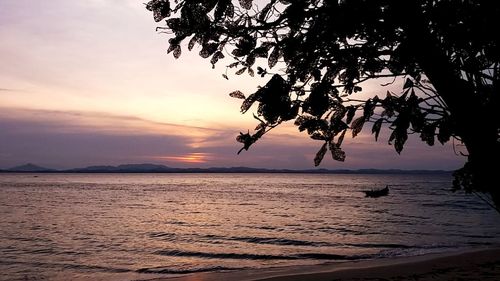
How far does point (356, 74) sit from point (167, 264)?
18675 millimetres

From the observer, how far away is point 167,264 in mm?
19750

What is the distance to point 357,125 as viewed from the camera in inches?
104

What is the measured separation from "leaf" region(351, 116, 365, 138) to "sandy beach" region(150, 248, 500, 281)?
42.3ft

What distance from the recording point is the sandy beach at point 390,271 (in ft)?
48.2

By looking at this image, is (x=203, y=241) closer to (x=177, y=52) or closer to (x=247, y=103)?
(x=177, y=52)

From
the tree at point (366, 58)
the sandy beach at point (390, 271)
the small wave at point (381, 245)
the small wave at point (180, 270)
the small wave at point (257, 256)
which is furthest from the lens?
the small wave at point (381, 245)

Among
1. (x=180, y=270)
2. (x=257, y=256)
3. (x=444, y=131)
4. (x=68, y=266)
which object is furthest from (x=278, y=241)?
(x=444, y=131)

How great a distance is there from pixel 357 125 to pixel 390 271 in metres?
14.9

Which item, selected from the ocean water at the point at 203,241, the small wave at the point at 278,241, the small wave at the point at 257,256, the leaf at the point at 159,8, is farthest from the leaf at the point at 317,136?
the small wave at the point at 278,241

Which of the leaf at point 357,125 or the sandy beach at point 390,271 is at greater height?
the leaf at point 357,125

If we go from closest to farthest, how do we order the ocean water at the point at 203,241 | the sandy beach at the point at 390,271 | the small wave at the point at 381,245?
the sandy beach at the point at 390,271 < the ocean water at the point at 203,241 < the small wave at the point at 381,245

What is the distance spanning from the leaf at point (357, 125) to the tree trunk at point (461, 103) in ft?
1.56

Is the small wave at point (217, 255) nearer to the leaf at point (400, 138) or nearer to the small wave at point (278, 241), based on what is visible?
the small wave at point (278, 241)

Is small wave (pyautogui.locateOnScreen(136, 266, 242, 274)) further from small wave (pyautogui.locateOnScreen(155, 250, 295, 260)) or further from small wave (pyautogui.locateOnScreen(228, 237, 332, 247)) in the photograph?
small wave (pyautogui.locateOnScreen(228, 237, 332, 247))
